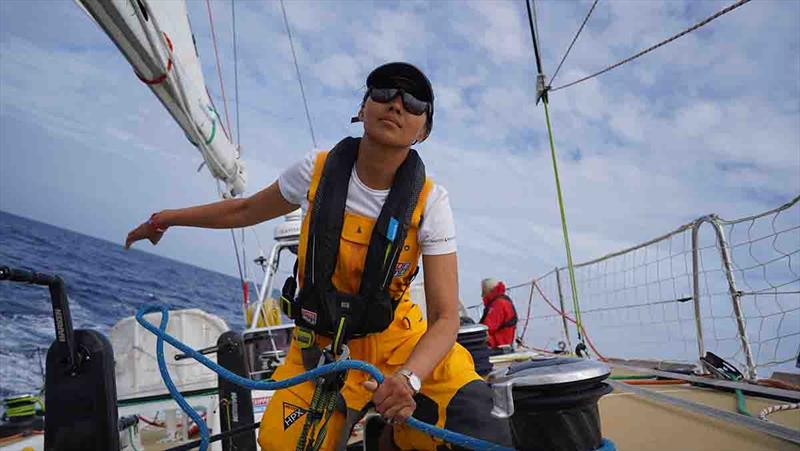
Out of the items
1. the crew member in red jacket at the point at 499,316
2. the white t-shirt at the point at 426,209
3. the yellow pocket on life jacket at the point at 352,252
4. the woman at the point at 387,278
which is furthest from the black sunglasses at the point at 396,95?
the crew member in red jacket at the point at 499,316

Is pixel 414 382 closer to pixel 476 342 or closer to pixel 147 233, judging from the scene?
pixel 147 233

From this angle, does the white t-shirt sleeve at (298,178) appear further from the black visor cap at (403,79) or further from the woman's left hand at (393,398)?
the woman's left hand at (393,398)

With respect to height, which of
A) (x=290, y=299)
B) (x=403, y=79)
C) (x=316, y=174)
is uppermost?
(x=403, y=79)

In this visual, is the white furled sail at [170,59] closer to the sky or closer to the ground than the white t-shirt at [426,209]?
closer to the sky

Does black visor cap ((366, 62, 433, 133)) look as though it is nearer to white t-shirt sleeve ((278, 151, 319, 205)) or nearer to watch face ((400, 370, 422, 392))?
white t-shirt sleeve ((278, 151, 319, 205))

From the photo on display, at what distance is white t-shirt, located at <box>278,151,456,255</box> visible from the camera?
188 cm

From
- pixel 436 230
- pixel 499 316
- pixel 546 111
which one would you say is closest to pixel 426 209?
pixel 436 230

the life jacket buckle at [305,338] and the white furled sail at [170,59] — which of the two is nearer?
the life jacket buckle at [305,338]

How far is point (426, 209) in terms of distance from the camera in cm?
190

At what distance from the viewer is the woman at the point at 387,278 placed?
5.74 feet

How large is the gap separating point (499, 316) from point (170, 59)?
5.19 meters

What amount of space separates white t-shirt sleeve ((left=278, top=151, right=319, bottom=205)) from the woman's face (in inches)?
13.0

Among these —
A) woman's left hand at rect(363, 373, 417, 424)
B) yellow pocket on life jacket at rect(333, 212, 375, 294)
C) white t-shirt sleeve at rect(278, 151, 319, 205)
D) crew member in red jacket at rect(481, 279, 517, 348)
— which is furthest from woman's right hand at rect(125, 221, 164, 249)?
crew member in red jacket at rect(481, 279, 517, 348)

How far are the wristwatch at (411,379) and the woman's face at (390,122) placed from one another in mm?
768
